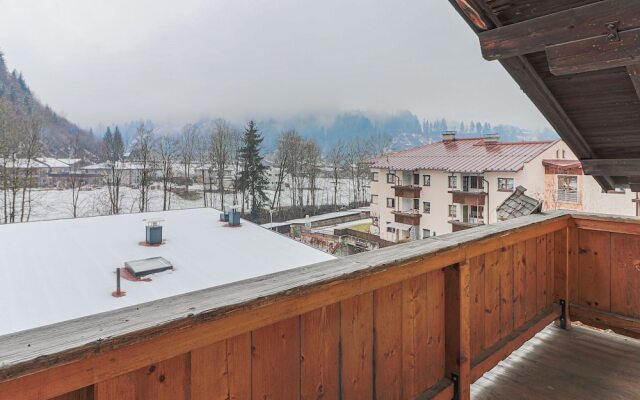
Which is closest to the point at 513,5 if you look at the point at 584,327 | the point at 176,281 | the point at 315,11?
the point at 584,327

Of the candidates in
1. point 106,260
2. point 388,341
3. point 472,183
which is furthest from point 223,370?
point 472,183

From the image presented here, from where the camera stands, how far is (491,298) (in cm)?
171

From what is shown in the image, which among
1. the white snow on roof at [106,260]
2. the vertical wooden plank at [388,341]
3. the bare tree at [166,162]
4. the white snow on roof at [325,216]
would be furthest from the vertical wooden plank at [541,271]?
the bare tree at [166,162]

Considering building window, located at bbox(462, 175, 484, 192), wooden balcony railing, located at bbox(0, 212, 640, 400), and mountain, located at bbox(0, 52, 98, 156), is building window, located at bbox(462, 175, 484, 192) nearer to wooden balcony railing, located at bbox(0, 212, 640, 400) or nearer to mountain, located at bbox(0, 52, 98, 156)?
wooden balcony railing, located at bbox(0, 212, 640, 400)

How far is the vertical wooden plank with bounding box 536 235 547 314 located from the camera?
211 cm

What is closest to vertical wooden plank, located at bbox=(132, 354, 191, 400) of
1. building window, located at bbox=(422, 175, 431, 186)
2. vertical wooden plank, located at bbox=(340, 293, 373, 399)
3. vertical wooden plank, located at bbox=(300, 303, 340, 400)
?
vertical wooden plank, located at bbox=(300, 303, 340, 400)

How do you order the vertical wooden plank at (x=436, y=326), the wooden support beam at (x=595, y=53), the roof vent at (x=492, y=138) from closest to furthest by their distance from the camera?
the vertical wooden plank at (x=436, y=326)
the wooden support beam at (x=595, y=53)
the roof vent at (x=492, y=138)

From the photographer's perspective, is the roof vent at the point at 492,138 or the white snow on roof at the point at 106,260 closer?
the white snow on roof at the point at 106,260

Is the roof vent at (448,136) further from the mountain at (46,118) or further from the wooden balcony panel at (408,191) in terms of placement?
the mountain at (46,118)

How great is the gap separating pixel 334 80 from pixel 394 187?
2219 cm

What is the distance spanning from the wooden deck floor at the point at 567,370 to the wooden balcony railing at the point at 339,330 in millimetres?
110

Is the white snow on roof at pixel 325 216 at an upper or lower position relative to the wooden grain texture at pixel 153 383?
lower

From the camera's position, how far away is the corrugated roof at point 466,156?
10.2 meters

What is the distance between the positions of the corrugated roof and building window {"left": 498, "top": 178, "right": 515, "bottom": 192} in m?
0.32
